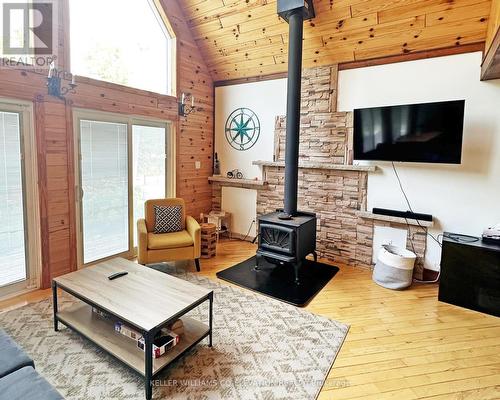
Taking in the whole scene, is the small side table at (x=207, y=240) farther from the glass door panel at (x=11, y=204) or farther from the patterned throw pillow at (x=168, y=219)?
the glass door panel at (x=11, y=204)

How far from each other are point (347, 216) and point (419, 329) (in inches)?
66.1

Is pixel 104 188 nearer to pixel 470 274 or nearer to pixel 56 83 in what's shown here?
pixel 56 83

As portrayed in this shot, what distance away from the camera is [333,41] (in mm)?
3658

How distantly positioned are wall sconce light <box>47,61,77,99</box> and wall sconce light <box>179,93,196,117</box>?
153cm

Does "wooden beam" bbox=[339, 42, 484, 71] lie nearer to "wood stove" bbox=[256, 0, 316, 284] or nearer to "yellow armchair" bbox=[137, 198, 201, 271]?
"wood stove" bbox=[256, 0, 316, 284]

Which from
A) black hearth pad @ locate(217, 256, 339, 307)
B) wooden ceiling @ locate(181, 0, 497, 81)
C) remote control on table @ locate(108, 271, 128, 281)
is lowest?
black hearth pad @ locate(217, 256, 339, 307)

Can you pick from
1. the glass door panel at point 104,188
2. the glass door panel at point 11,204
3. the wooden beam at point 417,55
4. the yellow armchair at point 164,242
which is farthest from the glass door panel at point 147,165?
the wooden beam at point 417,55

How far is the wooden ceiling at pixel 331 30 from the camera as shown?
3.01 metres

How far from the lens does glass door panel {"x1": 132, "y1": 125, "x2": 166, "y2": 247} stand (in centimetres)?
396

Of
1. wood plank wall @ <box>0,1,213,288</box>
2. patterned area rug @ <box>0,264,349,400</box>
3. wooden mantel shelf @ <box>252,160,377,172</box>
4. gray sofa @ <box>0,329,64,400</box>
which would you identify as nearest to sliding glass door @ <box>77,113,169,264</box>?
wood plank wall @ <box>0,1,213,288</box>

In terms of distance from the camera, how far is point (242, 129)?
4840 mm

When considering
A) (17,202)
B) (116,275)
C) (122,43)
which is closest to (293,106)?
(122,43)

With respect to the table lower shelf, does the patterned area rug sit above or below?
below

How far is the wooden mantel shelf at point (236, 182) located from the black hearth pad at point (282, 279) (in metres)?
1.23
